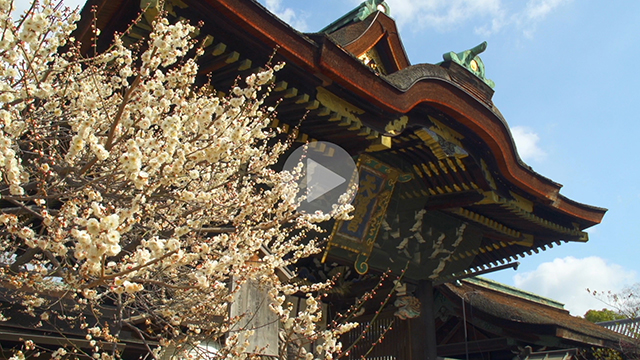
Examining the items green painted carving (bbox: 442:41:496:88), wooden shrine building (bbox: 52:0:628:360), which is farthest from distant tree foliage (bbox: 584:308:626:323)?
green painted carving (bbox: 442:41:496:88)

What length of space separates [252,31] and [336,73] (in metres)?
1.19

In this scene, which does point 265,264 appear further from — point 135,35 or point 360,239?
point 360,239

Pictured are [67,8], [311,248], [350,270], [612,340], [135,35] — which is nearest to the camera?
[67,8]

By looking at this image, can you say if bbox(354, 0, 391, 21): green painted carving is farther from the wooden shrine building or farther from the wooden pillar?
the wooden pillar

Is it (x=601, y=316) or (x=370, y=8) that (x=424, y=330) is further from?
(x=601, y=316)

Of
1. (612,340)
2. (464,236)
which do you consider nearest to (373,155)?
(464,236)

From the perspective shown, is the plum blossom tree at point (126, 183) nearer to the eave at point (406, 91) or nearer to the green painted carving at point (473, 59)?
the eave at point (406, 91)

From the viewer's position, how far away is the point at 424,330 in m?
9.38

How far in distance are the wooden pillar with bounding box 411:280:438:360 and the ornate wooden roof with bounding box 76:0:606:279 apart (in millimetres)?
373

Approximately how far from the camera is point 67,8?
395 centimetres

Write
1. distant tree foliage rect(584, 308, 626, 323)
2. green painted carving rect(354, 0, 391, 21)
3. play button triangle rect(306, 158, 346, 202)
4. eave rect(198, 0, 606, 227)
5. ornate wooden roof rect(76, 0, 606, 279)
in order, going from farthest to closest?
1. distant tree foliage rect(584, 308, 626, 323)
2. green painted carving rect(354, 0, 391, 21)
3. play button triangle rect(306, 158, 346, 202)
4. ornate wooden roof rect(76, 0, 606, 279)
5. eave rect(198, 0, 606, 227)

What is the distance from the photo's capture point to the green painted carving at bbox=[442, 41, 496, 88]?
28.8ft
